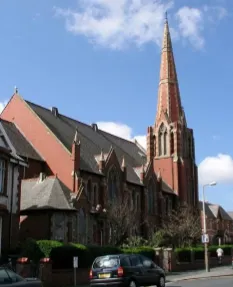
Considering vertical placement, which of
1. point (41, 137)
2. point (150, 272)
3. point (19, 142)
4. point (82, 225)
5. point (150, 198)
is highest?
point (41, 137)

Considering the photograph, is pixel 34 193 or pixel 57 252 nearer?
pixel 57 252

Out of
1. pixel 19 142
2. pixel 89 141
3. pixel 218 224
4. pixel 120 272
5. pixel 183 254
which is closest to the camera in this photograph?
pixel 120 272

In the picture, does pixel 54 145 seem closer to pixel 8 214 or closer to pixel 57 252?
pixel 8 214

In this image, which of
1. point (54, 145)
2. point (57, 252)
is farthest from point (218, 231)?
point (57, 252)

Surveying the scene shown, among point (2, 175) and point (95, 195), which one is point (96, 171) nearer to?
point (95, 195)

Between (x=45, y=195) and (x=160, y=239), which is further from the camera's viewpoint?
(x=160, y=239)

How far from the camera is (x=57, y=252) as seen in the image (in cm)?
2620

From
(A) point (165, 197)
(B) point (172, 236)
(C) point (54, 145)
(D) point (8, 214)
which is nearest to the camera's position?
(D) point (8, 214)

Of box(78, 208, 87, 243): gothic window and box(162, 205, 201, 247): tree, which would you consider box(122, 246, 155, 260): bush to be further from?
box(162, 205, 201, 247): tree

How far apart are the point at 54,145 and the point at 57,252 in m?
19.2

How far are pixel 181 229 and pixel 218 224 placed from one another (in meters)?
50.7

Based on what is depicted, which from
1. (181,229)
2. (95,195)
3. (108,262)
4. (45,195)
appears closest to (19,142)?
(45,195)

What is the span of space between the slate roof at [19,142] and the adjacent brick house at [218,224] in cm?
5401

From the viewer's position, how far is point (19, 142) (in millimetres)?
43375
